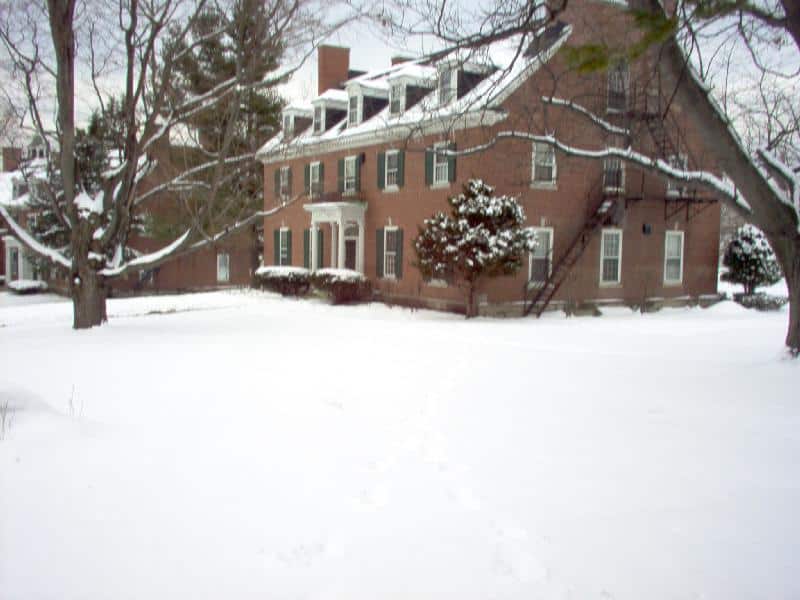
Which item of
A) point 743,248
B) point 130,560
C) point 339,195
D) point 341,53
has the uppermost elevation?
point 341,53

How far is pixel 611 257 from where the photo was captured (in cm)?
2203

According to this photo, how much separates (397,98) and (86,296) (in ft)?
39.7

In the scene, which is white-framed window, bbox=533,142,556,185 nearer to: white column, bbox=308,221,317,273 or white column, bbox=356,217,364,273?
white column, bbox=356,217,364,273

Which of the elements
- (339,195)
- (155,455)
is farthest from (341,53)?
(155,455)

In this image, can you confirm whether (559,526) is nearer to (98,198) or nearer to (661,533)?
(661,533)

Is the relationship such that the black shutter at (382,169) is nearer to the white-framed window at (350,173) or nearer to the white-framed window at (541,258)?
the white-framed window at (350,173)

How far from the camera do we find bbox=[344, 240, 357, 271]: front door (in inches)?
1024

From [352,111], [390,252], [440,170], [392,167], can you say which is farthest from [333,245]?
[440,170]

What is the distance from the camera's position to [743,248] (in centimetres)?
2431

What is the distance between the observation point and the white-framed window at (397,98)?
2225cm

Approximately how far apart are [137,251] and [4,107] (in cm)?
2095

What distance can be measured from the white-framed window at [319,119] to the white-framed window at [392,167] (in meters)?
5.41

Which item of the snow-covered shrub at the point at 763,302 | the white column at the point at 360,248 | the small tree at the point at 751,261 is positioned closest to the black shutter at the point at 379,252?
the white column at the point at 360,248

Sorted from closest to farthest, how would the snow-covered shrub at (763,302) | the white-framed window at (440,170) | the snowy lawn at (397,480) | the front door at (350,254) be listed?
the snowy lawn at (397,480) < the white-framed window at (440,170) < the snow-covered shrub at (763,302) < the front door at (350,254)
